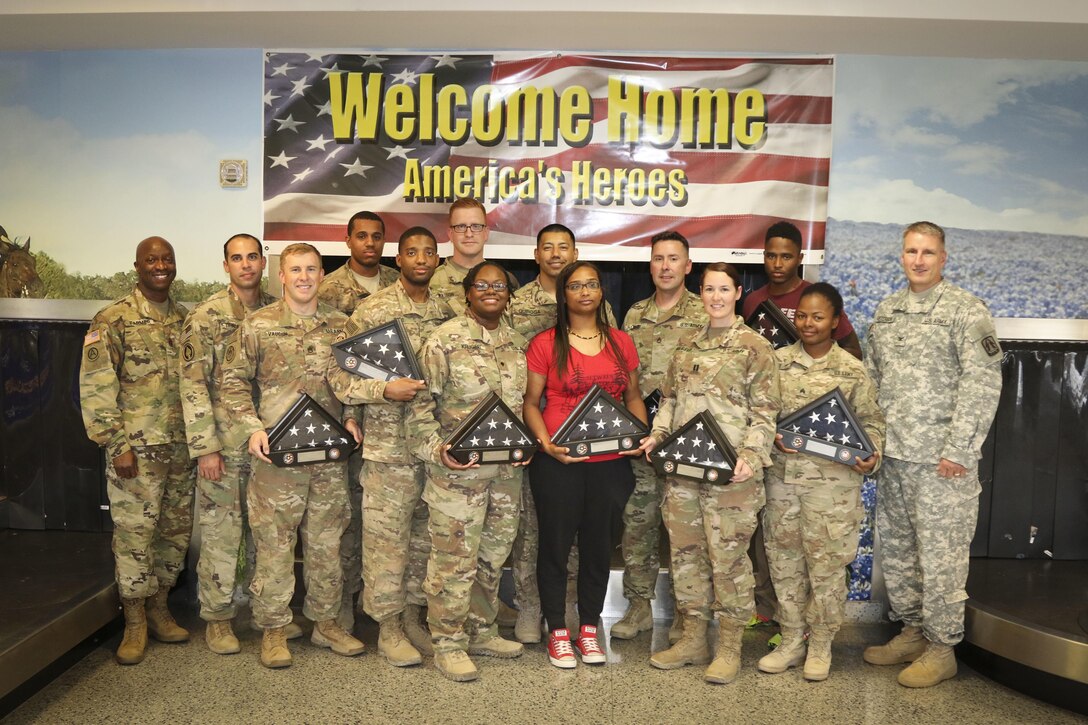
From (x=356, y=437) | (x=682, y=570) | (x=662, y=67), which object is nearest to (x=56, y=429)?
(x=356, y=437)

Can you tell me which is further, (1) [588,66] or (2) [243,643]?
(1) [588,66]

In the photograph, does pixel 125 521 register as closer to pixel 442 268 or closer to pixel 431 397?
pixel 431 397

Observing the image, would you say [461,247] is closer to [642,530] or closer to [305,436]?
[305,436]

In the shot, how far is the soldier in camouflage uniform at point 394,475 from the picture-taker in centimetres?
417

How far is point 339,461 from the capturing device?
4.21 meters

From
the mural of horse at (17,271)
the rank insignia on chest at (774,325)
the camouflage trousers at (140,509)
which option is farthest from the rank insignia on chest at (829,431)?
the mural of horse at (17,271)

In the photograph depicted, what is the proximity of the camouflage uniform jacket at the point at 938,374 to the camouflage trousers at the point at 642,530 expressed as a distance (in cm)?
115

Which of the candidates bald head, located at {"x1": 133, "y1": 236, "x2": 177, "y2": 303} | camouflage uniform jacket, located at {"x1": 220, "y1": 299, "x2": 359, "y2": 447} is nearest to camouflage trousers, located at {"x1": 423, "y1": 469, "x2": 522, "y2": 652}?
camouflage uniform jacket, located at {"x1": 220, "y1": 299, "x2": 359, "y2": 447}

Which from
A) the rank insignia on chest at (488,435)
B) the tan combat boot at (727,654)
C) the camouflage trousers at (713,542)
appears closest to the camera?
the rank insignia on chest at (488,435)

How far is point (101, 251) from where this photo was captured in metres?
5.58

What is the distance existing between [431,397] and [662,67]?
2.66m

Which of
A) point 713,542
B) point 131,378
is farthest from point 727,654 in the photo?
point 131,378

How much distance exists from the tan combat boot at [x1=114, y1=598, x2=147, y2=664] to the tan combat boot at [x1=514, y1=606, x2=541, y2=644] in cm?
183

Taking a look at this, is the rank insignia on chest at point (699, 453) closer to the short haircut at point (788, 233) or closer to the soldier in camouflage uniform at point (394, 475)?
the soldier in camouflage uniform at point (394, 475)
